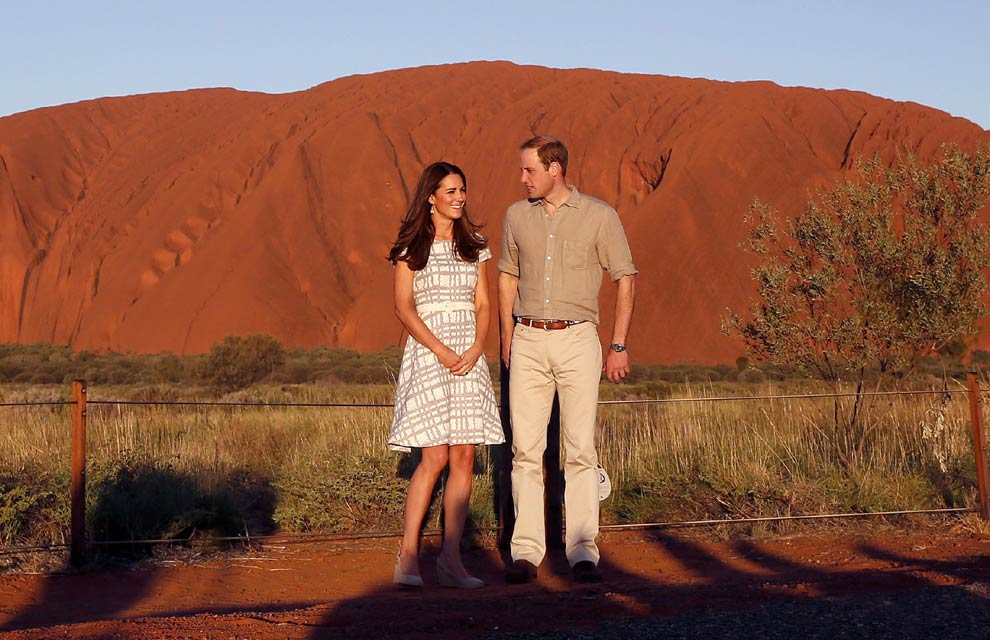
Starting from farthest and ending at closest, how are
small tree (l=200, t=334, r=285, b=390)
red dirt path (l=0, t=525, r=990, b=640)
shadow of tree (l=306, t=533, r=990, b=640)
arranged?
small tree (l=200, t=334, r=285, b=390) < red dirt path (l=0, t=525, r=990, b=640) < shadow of tree (l=306, t=533, r=990, b=640)

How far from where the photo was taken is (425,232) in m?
5.36

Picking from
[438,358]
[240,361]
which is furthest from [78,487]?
[240,361]

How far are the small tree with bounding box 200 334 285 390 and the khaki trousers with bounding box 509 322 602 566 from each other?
880 inches

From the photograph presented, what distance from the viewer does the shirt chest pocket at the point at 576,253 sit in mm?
5461

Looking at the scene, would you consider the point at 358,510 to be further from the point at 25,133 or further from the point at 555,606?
the point at 25,133

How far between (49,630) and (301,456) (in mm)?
4270

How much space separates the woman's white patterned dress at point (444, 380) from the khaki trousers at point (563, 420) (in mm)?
193

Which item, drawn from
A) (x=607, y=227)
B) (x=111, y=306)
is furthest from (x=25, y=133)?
(x=607, y=227)

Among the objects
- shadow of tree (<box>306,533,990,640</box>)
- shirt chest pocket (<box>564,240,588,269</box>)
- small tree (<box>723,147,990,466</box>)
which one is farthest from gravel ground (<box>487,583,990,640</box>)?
small tree (<box>723,147,990,466</box>)

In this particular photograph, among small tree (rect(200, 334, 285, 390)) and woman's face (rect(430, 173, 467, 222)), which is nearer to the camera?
woman's face (rect(430, 173, 467, 222))

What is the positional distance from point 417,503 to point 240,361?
2405 cm

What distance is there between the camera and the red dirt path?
4434mm

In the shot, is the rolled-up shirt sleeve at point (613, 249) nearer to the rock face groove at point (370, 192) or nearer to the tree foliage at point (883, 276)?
the tree foliage at point (883, 276)

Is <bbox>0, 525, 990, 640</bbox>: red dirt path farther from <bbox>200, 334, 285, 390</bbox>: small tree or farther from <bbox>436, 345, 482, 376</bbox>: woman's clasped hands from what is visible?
<bbox>200, 334, 285, 390</bbox>: small tree
